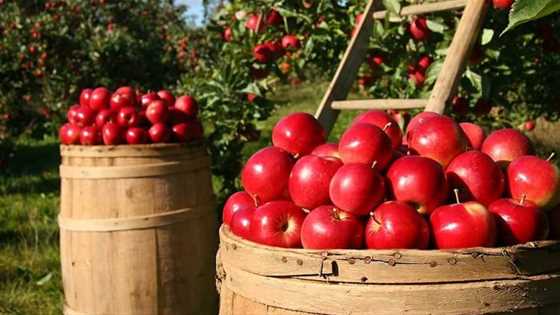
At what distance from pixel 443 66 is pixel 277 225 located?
142 cm

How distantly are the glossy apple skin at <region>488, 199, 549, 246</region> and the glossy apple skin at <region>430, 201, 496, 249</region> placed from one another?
4 cm

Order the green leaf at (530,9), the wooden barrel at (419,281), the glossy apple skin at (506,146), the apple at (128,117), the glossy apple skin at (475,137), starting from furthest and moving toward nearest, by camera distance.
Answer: the apple at (128,117), the glossy apple skin at (475,137), the glossy apple skin at (506,146), the wooden barrel at (419,281), the green leaf at (530,9)

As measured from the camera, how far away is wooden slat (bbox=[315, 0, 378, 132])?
3.07 metres

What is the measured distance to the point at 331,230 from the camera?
49.8 inches

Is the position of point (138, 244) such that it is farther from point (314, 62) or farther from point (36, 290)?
point (314, 62)

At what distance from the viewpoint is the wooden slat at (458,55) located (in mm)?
2453

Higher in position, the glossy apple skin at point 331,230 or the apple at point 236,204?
the glossy apple skin at point 331,230

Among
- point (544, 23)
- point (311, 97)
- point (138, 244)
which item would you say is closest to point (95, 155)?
point (138, 244)

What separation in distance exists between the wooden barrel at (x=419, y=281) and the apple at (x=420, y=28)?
2.01 meters

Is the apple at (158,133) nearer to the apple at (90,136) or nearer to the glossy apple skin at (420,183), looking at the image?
the apple at (90,136)

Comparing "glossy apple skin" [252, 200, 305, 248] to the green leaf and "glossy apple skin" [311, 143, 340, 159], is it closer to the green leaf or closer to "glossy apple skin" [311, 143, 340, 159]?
"glossy apple skin" [311, 143, 340, 159]

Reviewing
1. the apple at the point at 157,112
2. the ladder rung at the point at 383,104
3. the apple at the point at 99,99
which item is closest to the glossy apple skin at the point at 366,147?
the ladder rung at the point at 383,104

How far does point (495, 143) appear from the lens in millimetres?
1546

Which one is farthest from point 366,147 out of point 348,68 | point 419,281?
point 348,68
